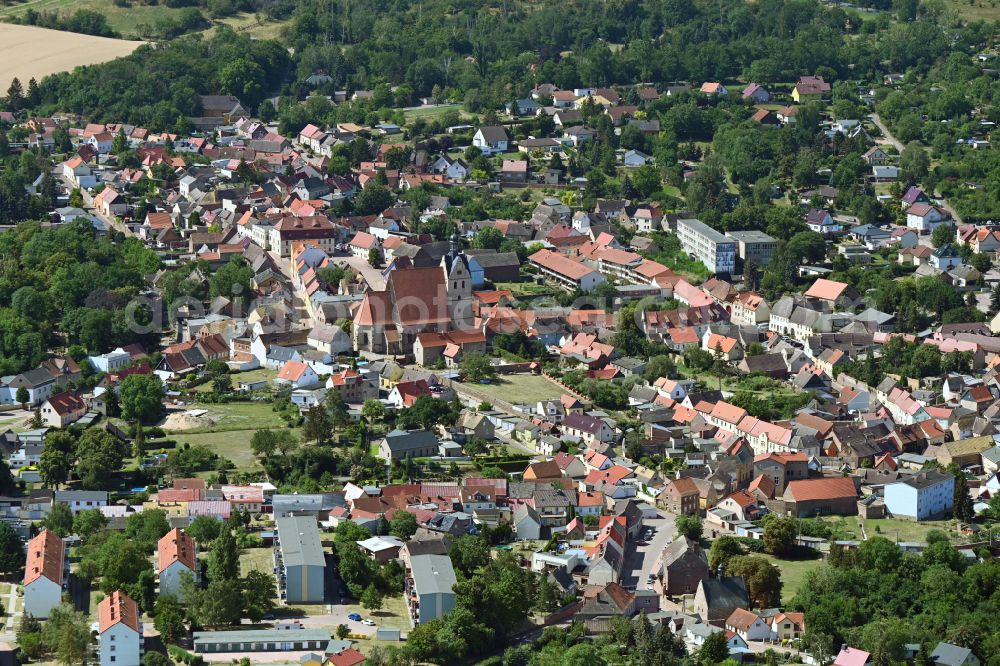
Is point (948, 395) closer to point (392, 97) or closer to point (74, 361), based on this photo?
point (74, 361)

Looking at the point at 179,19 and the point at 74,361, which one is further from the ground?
the point at 179,19

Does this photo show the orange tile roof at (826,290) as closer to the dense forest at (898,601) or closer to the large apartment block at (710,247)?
the large apartment block at (710,247)

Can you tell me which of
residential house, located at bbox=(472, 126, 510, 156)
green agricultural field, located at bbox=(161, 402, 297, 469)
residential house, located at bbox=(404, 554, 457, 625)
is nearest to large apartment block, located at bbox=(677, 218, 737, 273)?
residential house, located at bbox=(472, 126, 510, 156)

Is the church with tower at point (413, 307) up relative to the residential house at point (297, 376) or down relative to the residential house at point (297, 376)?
up

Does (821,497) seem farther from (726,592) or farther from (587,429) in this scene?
(726,592)

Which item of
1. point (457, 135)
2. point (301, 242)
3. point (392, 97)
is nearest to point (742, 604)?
point (301, 242)

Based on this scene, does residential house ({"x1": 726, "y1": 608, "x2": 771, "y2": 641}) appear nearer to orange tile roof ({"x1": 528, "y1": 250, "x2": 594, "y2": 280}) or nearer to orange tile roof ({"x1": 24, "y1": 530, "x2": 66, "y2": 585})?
orange tile roof ({"x1": 24, "y1": 530, "x2": 66, "y2": 585})

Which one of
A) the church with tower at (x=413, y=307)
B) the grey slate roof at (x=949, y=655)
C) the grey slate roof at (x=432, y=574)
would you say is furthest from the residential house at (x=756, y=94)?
the grey slate roof at (x=949, y=655)
